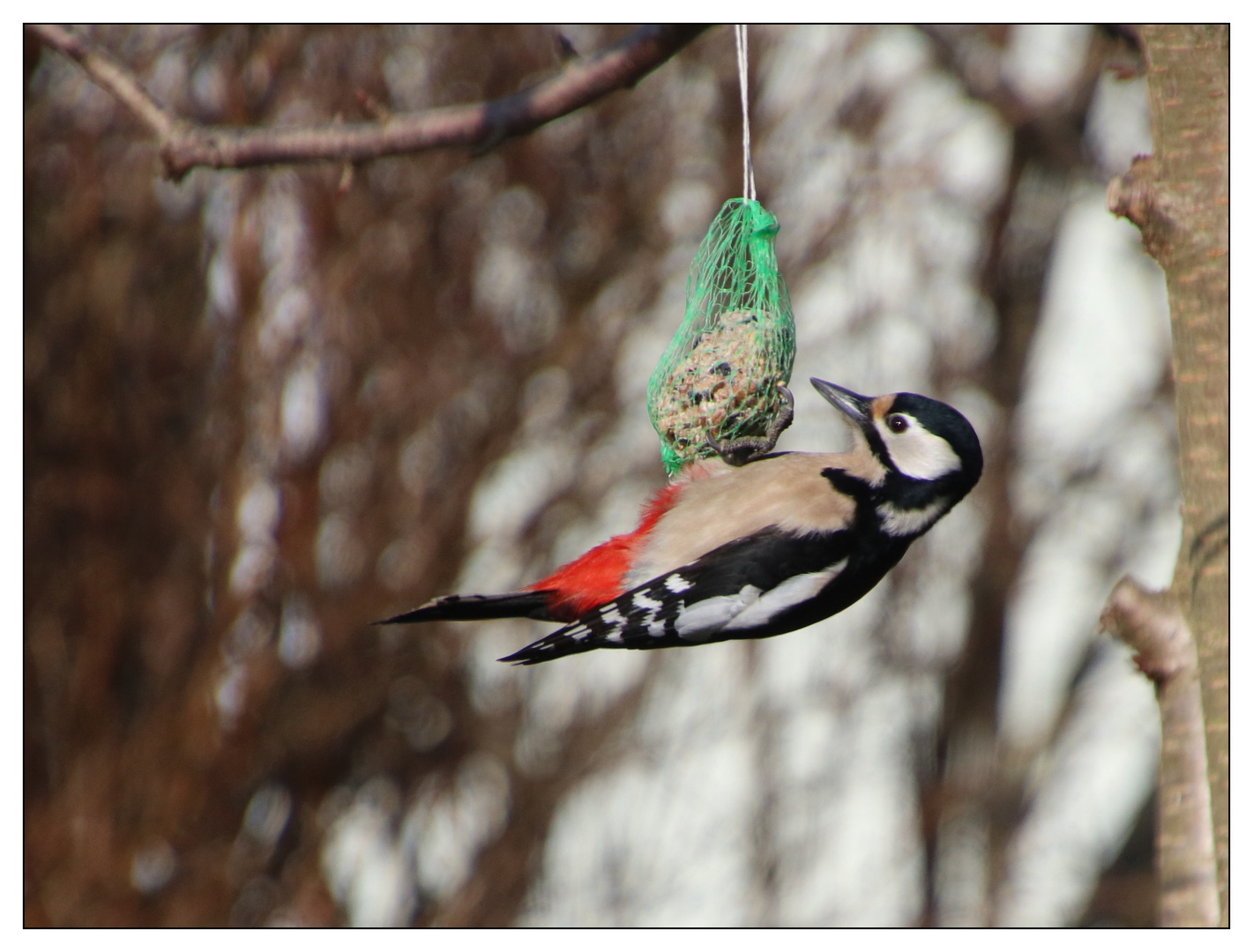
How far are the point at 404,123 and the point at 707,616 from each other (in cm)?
103

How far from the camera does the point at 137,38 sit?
5.64m

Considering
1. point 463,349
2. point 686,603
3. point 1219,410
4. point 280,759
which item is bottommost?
point 280,759

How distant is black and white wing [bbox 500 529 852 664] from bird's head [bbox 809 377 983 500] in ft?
0.83

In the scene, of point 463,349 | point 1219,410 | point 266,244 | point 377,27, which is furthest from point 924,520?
point 377,27

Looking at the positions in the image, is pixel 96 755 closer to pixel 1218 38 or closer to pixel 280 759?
pixel 280 759

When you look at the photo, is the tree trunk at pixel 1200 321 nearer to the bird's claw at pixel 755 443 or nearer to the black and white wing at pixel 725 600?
the black and white wing at pixel 725 600

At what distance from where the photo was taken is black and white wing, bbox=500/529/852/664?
229 cm

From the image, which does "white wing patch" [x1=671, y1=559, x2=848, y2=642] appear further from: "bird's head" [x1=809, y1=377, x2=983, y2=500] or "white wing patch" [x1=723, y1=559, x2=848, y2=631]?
"bird's head" [x1=809, y1=377, x2=983, y2=500]

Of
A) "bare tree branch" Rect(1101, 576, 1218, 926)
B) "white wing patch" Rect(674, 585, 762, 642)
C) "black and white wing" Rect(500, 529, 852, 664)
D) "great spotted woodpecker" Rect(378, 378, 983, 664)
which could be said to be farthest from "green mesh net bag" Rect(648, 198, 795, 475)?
"bare tree branch" Rect(1101, 576, 1218, 926)

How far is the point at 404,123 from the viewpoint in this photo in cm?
176

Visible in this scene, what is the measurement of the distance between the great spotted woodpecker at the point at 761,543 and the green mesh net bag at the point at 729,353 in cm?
12

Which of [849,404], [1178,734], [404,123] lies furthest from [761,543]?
[404,123]

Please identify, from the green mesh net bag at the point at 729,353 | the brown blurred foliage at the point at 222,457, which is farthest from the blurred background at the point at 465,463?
the green mesh net bag at the point at 729,353

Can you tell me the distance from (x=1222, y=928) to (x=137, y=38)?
552 centimetres
